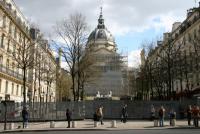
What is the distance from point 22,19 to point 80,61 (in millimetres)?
22282

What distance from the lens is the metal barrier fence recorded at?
140 feet

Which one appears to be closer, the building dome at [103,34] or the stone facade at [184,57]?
the stone facade at [184,57]

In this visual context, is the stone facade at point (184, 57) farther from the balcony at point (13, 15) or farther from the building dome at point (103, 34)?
the building dome at point (103, 34)

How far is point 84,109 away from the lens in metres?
43.3

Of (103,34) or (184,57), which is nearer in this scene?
(184,57)

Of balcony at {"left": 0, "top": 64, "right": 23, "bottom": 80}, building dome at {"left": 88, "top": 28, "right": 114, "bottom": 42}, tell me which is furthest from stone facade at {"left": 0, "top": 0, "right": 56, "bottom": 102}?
building dome at {"left": 88, "top": 28, "right": 114, "bottom": 42}

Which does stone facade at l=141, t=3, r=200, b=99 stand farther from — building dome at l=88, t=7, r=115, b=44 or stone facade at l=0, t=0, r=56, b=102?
building dome at l=88, t=7, r=115, b=44

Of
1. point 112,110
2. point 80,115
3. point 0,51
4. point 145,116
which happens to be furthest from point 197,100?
point 0,51

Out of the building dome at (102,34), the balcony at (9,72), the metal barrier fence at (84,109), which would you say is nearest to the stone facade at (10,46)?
the balcony at (9,72)

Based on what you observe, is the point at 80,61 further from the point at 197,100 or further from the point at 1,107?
the point at 197,100

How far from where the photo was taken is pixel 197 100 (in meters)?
42.2

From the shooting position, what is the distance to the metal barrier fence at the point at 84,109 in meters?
Answer: 42.8

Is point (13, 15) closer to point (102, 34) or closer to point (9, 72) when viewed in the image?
point (9, 72)

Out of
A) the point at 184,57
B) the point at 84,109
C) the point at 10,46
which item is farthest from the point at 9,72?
the point at 184,57
